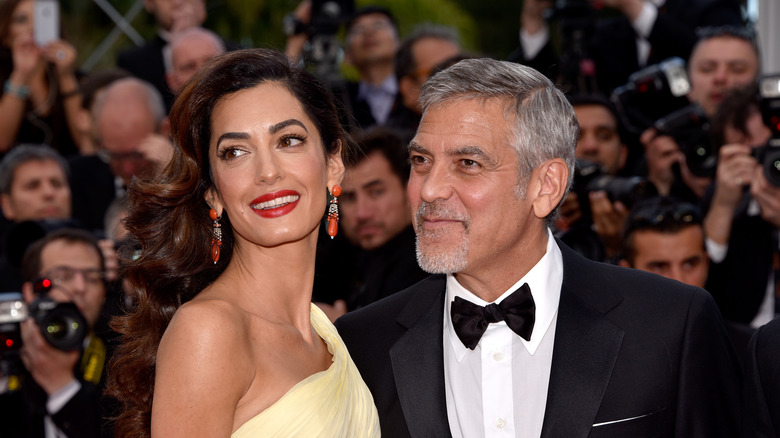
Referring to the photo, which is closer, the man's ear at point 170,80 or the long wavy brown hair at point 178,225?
the long wavy brown hair at point 178,225

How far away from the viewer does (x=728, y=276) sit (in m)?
4.63

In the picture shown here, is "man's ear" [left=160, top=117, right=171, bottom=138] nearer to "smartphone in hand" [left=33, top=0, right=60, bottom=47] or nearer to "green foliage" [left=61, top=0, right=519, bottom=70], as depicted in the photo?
"smartphone in hand" [left=33, top=0, right=60, bottom=47]

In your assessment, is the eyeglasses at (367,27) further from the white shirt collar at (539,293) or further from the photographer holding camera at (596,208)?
the white shirt collar at (539,293)

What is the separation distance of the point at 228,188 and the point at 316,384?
1.95 ft

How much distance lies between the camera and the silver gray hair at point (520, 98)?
110 inches

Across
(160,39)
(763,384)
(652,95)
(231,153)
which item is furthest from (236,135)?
(160,39)

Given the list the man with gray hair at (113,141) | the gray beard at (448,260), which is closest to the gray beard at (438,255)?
the gray beard at (448,260)

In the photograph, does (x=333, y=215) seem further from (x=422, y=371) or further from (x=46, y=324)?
(x=46, y=324)

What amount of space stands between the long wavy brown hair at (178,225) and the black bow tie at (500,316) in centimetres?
65

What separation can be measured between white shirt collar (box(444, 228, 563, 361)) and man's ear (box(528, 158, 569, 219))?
119 millimetres

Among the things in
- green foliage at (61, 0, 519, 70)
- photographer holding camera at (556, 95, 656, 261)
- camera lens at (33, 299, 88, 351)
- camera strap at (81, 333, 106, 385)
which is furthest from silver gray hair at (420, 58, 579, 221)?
green foliage at (61, 0, 519, 70)

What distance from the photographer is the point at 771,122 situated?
14.7 feet

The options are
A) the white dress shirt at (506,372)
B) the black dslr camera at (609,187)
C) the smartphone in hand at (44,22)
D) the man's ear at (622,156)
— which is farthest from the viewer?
the smartphone in hand at (44,22)

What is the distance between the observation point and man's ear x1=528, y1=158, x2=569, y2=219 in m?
2.87
